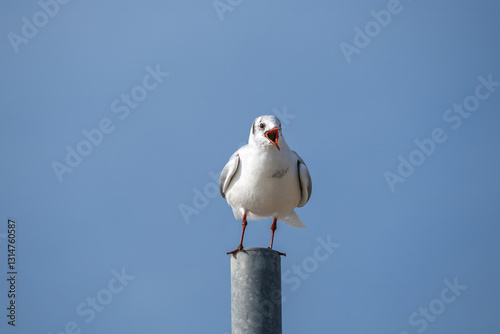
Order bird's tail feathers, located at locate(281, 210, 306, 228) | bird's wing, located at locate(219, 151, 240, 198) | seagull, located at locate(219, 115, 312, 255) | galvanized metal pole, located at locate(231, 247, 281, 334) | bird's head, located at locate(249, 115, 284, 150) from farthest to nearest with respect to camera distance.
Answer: bird's tail feathers, located at locate(281, 210, 306, 228)
bird's wing, located at locate(219, 151, 240, 198)
seagull, located at locate(219, 115, 312, 255)
bird's head, located at locate(249, 115, 284, 150)
galvanized metal pole, located at locate(231, 247, 281, 334)

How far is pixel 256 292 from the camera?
9.17 meters

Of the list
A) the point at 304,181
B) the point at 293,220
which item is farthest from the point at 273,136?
the point at 293,220

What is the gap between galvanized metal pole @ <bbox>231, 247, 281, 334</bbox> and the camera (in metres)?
9.06

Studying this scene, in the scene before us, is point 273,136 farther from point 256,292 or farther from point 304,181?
point 256,292

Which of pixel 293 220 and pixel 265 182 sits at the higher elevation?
pixel 293 220

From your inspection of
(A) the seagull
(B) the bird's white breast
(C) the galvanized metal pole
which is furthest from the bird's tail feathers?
(C) the galvanized metal pole

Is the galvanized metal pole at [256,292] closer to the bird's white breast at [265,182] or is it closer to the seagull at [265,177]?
the seagull at [265,177]

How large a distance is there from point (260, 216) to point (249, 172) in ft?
3.19

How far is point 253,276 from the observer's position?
30.4ft

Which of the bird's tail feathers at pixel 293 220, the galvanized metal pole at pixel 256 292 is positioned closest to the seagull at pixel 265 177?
the bird's tail feathers at pixel 293 220

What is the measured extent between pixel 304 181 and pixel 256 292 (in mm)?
2654

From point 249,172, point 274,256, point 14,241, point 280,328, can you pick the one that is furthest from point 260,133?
point 14,241

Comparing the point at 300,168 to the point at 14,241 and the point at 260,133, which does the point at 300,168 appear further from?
the point at 14,241

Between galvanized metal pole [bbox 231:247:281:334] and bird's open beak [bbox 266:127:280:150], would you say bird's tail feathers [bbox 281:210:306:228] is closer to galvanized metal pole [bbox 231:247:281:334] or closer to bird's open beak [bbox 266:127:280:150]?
bird's open beak [bbox 266:127:280:150]
